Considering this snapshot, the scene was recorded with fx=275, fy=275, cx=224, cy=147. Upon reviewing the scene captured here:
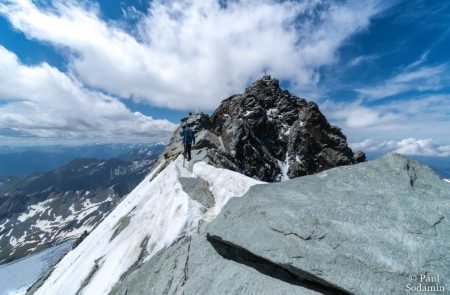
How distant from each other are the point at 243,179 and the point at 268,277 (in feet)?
25.1

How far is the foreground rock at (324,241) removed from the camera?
7.67 m

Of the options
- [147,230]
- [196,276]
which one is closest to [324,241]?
[196,276]

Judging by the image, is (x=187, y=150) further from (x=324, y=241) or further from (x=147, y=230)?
(x=324, y=241)

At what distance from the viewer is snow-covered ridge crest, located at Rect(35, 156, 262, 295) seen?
1328 cm

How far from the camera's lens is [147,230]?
14.9 metres

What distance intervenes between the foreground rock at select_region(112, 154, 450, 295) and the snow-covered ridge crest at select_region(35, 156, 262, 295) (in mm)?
1080

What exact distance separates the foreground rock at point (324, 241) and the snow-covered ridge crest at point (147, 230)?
108cm

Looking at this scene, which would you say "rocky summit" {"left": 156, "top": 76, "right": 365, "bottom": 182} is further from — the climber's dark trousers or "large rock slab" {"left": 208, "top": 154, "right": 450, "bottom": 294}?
"large rock slab" {"left": 208, "top": 154, "right": 450, "bottom": 294}

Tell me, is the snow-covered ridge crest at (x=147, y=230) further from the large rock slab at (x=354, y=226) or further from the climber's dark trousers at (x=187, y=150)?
the climber's dark trousers at (x=187, y=150)

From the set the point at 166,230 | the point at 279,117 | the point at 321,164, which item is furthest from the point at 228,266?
the point at 279,117

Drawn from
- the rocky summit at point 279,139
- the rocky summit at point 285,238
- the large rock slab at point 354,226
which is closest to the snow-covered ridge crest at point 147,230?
the rocky summit at point 285,238

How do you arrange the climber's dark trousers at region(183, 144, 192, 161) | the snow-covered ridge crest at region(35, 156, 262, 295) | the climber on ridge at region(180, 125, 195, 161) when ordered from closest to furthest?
the snow-covered ridge crest at region(35, 156, 262, 295) → the climber on ridge at region(180, 125, 195, 161) → the climber's dark trousers at region(183, 144, 192, 161)

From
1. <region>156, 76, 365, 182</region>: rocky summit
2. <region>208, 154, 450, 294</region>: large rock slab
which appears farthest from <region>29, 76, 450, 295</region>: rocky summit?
<region>156, 76, 365, 182</region>: rocky summit

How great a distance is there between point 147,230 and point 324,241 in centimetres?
981
